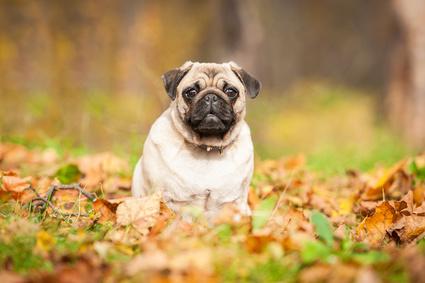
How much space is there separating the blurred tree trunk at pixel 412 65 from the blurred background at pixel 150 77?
0.7 inches

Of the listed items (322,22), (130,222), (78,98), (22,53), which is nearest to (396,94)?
(78,98)

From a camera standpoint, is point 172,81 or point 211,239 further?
point 172,81

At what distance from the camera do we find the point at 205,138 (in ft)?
12.8

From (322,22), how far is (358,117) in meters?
7.52

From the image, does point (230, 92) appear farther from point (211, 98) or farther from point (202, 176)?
point (202, 176)

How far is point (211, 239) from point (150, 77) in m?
4.04

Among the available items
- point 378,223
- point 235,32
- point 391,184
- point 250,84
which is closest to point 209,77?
point 250,84

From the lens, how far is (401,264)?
251 centimetres

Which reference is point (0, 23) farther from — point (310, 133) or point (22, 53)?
point (310, 133)

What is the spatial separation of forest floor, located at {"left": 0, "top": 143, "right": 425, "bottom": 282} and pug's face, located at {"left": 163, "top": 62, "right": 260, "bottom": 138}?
562 mm

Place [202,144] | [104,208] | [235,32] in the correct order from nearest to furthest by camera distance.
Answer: [104,208] → [202,144] → [235,32]

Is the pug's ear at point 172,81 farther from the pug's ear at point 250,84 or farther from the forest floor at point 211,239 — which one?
the forest floor at point 211,239

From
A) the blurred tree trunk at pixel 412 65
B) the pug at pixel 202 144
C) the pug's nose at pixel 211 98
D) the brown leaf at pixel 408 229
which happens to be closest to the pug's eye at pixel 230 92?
the pug at pixel 202 144

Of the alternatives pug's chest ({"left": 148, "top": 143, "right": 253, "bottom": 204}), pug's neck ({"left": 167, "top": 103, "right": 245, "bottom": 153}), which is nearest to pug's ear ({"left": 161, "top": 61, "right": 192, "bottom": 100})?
pug's neck ({"left": 167, "top": 103, "right": 245, "bottom": 153})
